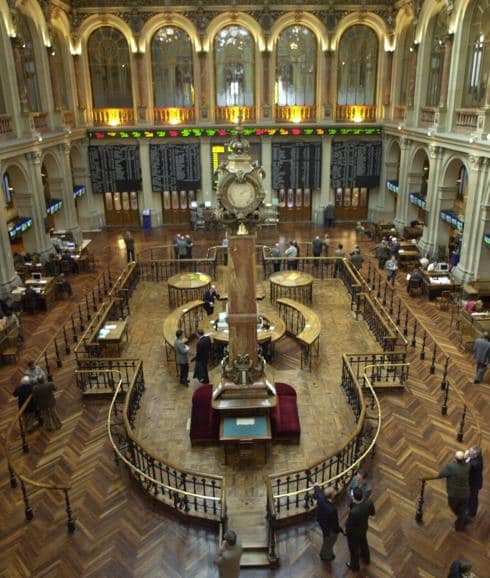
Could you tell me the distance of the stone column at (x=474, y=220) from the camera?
48.7ft

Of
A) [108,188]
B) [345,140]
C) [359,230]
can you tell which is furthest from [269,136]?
[108,188]

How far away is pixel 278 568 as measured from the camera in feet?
21.5

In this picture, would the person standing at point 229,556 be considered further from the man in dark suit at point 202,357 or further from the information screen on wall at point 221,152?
the information screen on wall at point 221,152

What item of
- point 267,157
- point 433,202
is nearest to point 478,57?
point 433,202

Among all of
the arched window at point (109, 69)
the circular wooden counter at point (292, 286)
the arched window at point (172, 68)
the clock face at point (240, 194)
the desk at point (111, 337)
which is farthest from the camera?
the arched window at point (172, 68)

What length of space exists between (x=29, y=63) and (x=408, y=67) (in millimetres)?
14194

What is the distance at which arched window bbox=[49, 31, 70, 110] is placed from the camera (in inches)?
783

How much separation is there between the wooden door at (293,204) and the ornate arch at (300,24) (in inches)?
241

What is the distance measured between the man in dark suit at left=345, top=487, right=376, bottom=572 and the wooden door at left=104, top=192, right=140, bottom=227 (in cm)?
2043

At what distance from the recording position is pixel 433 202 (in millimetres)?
18500

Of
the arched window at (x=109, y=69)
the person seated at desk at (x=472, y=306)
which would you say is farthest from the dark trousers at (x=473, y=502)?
the arched window at (x=109, y=69)

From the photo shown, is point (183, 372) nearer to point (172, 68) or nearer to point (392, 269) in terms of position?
point (392, 269)

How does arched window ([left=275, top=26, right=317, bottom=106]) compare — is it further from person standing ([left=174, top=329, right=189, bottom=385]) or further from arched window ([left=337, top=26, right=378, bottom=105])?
person standing ([left=174, top=329, right=189, bottom=385])

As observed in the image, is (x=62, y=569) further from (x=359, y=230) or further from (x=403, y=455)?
(x=359, y=230)
